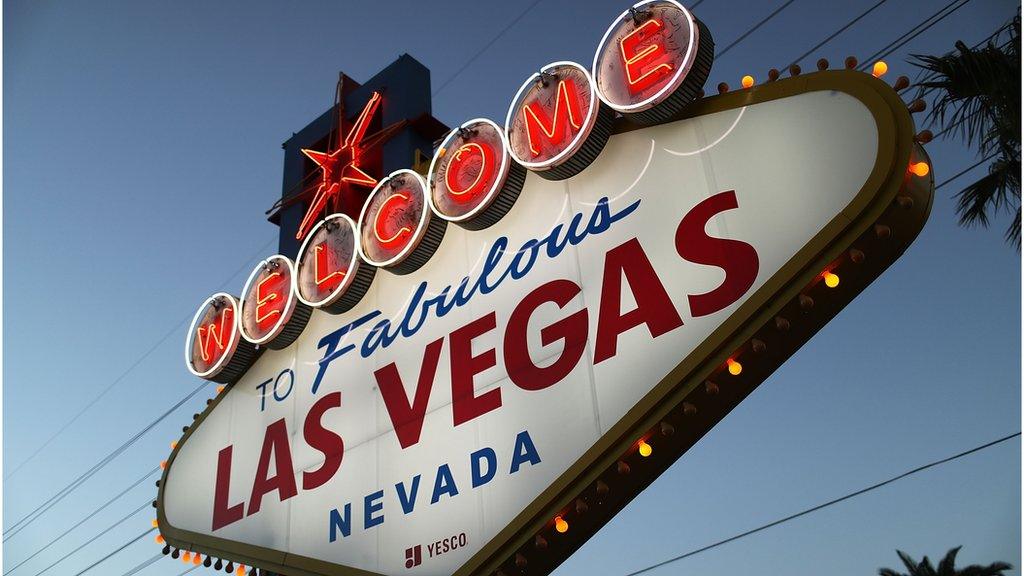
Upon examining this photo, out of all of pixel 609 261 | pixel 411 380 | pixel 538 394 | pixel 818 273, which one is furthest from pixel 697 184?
pixel 411 380

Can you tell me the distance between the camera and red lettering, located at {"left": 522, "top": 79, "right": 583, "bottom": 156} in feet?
30.4

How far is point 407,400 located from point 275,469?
86.2 inches

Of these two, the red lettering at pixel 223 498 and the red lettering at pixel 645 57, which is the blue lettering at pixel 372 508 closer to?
the red lettering at pixel 223 498

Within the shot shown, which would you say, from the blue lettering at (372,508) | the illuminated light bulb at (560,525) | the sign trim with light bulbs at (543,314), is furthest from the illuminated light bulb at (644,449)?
the blue lettering at (372,508)

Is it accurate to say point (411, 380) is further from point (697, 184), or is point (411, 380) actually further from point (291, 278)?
point (697, 184)

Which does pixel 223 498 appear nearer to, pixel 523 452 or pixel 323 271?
pixel 323 271

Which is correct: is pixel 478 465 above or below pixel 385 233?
below

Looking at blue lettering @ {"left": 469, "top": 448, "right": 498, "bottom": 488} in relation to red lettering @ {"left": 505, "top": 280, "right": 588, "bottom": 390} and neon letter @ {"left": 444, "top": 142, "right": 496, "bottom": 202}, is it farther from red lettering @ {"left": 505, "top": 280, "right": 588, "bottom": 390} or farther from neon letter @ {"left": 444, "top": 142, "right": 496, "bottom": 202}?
neon letter @ {"left": 444, "top": 142, "right": 496, "bottom": 202}

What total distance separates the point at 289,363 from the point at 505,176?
3894 millimetres

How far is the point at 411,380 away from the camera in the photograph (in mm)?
9984

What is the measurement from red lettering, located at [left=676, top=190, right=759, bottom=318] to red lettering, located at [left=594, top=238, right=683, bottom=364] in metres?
0.28

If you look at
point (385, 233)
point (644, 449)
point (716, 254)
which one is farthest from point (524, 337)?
point (385, 233)

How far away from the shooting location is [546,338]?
8.89 m

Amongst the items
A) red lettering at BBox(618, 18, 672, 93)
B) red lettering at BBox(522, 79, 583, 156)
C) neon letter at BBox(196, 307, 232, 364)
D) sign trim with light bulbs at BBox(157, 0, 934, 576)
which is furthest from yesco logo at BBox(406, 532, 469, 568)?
neon letter at BBox(196, 307, 232, 364)
